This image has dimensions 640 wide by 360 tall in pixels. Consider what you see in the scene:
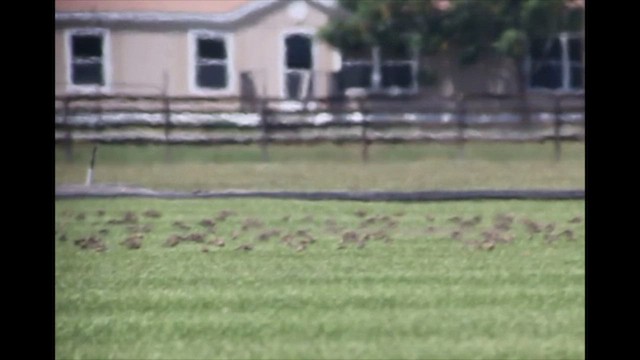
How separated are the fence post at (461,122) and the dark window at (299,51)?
2.86 feet

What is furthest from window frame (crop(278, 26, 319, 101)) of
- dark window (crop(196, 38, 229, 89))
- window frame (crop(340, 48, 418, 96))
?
dark window (crop(196, 38, 229, 89))

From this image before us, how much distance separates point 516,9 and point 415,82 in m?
0.49

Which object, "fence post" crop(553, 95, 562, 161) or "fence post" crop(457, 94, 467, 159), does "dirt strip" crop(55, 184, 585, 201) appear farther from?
"fence post" crop(553, 95, 562, 161)

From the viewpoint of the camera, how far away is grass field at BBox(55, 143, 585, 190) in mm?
5336

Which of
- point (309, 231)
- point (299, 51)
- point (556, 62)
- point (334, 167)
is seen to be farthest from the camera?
point (334, 167)

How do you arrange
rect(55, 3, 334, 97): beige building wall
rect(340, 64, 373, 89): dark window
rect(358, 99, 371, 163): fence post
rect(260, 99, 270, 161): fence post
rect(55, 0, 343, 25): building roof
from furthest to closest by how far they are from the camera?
rect(260, 99, 270, 161): fence post → rect(358, 99, 371, 163): fence post → rect(340, 64, 373, 89): dark window → rect(55, 3, 334, 97): beige building wall → rect(55, 0, 343, 25): building roof

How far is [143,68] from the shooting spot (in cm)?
566

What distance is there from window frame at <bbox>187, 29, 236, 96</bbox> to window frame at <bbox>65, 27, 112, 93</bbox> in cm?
33

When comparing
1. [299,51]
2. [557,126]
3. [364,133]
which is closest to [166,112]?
[364,133]

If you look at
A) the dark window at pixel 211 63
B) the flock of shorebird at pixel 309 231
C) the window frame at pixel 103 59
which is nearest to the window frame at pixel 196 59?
the dark window at pixel 211 63

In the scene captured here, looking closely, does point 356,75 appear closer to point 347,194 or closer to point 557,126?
point 347,194

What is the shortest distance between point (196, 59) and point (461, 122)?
4.64 ft

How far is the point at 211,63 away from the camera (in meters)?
5.18
